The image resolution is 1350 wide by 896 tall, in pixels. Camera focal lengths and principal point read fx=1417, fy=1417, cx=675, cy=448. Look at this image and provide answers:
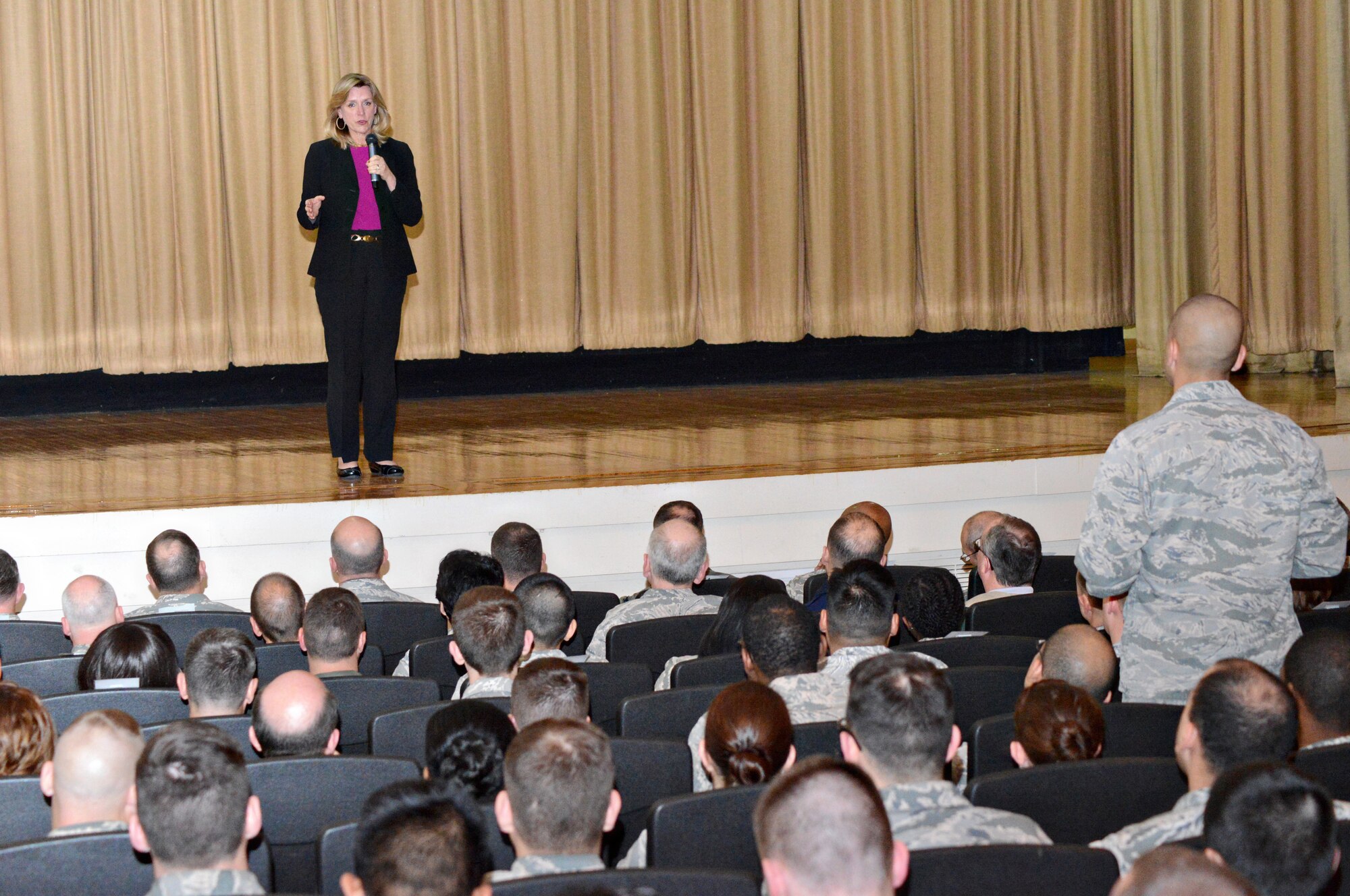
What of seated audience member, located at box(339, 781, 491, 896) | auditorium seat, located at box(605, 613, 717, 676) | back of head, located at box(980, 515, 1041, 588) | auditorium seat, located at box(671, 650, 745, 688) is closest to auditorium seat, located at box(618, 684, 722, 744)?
auditorium seat, located at box(671, 650, 745, 688)

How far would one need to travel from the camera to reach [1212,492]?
9.63ft

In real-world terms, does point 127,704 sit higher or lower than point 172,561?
lower

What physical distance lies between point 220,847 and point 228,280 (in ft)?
23.2

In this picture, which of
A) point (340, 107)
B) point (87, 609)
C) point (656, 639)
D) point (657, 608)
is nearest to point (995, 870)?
point (656, 639)

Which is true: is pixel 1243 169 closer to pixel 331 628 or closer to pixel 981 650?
pixel 981 650

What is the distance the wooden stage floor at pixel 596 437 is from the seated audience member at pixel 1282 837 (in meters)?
3.80

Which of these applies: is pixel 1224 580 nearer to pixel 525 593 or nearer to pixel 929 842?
pixel 929 842

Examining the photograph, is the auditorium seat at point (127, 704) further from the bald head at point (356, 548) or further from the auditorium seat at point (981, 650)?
the auditorium seat at point (981, 650)

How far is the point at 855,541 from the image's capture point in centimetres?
415

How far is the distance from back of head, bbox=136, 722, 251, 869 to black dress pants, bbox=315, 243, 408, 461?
3507 millimetres

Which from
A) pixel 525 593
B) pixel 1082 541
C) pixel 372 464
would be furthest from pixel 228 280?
pixel 1082 541

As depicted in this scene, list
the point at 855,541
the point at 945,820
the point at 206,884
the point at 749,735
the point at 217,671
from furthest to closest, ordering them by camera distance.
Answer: the point at 855,541 → the point at 217,671 → the point at 749,735 → the point at 945,820 → the point at 206,884

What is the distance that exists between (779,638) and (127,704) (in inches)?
55.0

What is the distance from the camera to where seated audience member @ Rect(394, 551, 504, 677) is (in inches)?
157
